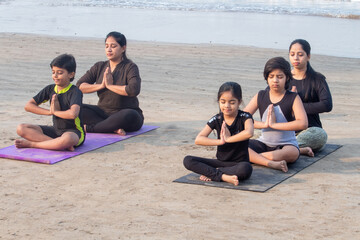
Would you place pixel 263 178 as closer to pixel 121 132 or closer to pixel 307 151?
pixel 307 151

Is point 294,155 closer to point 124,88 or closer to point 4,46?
point 124,88

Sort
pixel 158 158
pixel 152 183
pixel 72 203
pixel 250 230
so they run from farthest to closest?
pixel 158 158
pixel 152 183
pixel 72 203
pixel 250 230

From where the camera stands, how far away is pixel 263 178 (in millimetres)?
6109

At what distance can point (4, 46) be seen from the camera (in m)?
16.1

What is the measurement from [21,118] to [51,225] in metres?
4.21

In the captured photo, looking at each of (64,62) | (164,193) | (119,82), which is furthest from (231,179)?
(119,82)

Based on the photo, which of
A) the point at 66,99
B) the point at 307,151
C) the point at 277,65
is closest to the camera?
the point at 277,65

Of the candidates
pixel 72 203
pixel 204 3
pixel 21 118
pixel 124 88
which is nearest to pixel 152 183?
pixel 72 203

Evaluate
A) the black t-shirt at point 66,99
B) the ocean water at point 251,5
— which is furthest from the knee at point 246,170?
the ocean water at point 251,5

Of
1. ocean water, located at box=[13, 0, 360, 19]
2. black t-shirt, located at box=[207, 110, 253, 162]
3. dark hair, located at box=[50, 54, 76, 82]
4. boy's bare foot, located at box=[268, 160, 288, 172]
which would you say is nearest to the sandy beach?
boy's bare foot, located at box=[268, 160, 288, 172]

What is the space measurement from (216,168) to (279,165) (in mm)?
699

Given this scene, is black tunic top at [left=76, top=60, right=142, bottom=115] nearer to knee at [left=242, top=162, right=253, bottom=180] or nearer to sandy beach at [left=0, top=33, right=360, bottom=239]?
sandy beach at [left=0, top=33, right=360, bottom=239]

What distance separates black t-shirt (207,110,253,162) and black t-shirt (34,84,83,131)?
1.81 m

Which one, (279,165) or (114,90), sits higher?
(114,90)
